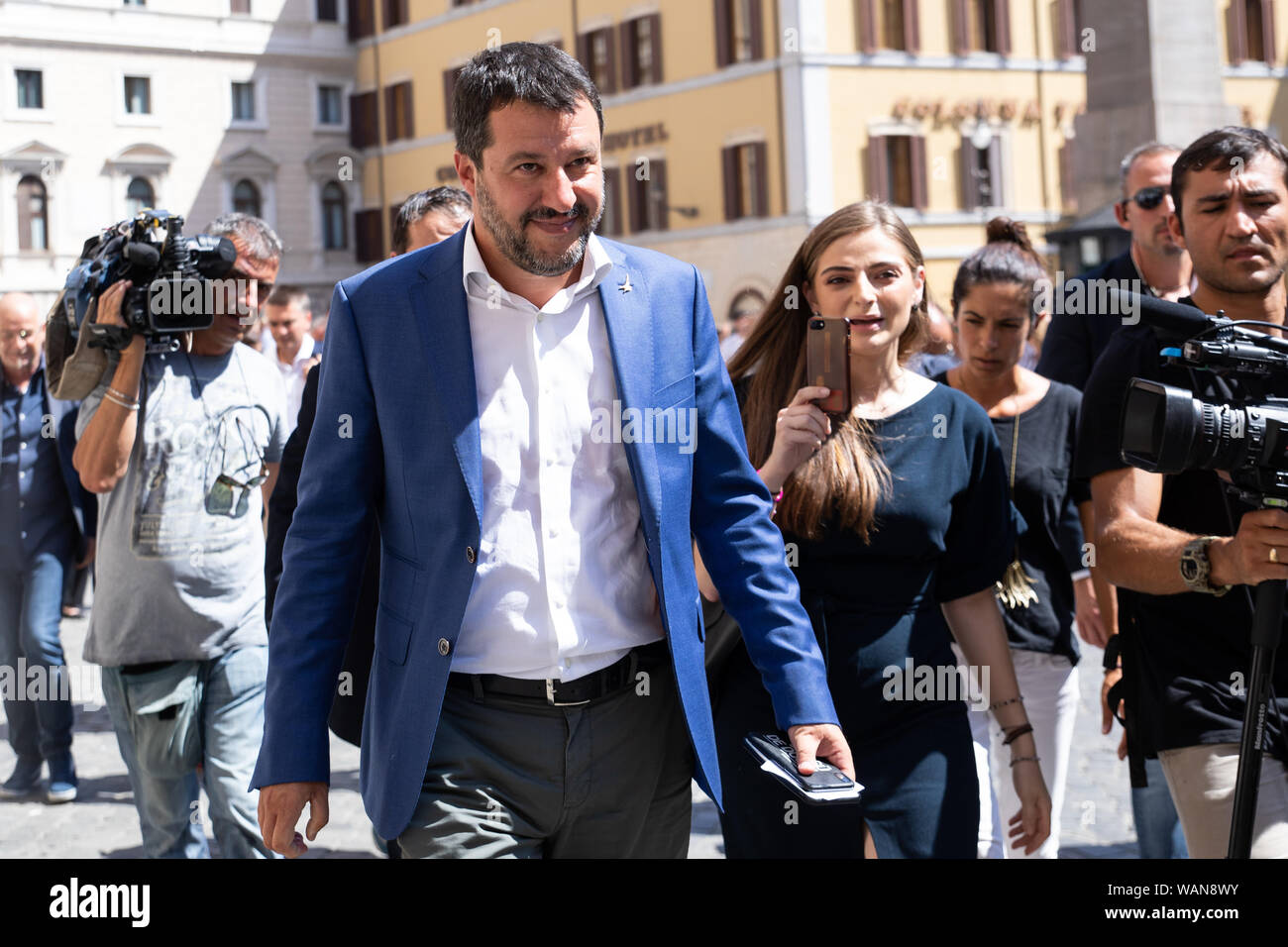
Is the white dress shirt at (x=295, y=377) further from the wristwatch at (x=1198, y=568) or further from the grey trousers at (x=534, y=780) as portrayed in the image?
the wristwatch at (x=1198, y=568)

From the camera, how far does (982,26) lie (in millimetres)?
33531

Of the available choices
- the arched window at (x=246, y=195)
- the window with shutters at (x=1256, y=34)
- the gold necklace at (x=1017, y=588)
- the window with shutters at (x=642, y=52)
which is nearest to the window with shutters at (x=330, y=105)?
the arched window at (x=246, y=195)

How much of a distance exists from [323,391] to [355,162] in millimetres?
41499

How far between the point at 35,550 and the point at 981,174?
2816 centimetres

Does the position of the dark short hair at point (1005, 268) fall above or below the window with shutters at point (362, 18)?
below

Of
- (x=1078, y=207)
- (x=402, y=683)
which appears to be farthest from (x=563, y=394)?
(x=1078, y=207)

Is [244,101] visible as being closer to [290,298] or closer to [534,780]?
[290,298]

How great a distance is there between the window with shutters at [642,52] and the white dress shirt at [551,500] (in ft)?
108

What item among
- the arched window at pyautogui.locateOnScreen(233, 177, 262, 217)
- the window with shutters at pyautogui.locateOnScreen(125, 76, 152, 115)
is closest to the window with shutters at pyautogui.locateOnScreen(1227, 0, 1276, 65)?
the window with shutters at pyautogui.locateOnScreen(125, 76, 152, 115)

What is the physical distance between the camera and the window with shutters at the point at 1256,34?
→ 114 ft

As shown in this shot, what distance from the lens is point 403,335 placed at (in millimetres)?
3102

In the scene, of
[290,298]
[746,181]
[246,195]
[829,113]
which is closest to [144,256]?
[290,298]

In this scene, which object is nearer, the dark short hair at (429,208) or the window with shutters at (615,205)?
the dark short hair at (429,208)

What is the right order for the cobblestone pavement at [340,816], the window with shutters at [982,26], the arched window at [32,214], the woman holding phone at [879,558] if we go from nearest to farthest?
the woman holding phone at [879,558]
the cobblestone pavement at [340,816]
the arched window at [32,214]
the window with shutters at [982,26]
